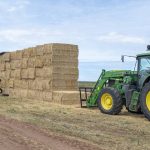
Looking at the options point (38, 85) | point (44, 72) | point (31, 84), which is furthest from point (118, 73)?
point (31, 84)

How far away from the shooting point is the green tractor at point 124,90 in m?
14.9

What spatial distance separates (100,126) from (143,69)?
11.2 ft

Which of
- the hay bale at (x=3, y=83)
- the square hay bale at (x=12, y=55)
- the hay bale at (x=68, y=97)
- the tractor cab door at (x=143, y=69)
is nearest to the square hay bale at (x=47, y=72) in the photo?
the hay bale at (x=68, y=97)

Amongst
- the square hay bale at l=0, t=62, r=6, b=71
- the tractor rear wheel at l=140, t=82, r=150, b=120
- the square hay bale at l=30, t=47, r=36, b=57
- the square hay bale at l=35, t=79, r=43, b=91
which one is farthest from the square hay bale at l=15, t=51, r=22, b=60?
the tractor rear wheel at l=140, t=82, r=150, b=120

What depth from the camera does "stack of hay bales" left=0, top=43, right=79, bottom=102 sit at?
2184 cm

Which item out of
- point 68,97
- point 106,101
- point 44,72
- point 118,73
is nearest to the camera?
point 106,101

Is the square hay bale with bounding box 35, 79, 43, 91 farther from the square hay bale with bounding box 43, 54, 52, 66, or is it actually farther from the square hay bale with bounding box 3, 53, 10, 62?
the square hay bale with bounding box 3, 53, 10, 62

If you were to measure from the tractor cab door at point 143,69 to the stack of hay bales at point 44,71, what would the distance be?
6594 mm

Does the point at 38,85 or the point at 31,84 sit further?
the point at 31,84

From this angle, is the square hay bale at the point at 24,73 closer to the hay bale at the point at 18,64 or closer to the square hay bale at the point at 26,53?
the hay bale at the point at 18,64

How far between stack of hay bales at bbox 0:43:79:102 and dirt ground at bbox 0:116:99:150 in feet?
32.1

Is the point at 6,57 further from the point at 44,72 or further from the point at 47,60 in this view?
the point at 47,60

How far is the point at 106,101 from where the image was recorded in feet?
55.4

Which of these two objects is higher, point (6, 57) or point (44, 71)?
point (6, 57)
